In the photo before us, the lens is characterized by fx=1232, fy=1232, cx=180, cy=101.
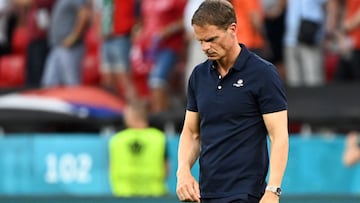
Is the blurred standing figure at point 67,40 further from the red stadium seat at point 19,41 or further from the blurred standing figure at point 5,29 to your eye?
the blurred standing figure at point 5,29

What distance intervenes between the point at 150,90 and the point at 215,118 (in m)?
7.90

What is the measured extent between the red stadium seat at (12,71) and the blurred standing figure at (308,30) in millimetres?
3693

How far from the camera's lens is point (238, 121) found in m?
6.72

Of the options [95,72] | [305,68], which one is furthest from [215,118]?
[95,72]

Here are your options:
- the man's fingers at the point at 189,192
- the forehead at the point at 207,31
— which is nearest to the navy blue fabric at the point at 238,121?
the man's fingers at the point at 189,192

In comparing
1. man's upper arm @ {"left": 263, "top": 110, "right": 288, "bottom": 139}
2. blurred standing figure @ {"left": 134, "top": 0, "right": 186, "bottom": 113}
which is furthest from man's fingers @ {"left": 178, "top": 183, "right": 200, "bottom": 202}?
blurred standing figure @ {"left": 134, "top": 0, "right": 186, "bottom": 113}

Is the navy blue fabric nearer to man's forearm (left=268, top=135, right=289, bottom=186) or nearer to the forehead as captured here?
man's forearm (left=268, top=135, right=289, bottom=186)

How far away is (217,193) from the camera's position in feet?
22.3

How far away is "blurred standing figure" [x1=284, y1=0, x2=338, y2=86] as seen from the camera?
13766 mm

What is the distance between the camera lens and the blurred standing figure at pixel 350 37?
1365cm

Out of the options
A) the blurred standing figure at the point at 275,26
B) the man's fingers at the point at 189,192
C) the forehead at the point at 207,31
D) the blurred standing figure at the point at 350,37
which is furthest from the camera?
the blurred standing figure at the point at 275,26

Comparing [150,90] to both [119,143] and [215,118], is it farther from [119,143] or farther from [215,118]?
[215,118]

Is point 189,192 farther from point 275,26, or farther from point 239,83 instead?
point 275,26

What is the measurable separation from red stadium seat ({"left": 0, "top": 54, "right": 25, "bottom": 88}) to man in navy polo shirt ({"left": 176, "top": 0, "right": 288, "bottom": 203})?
915 cm
